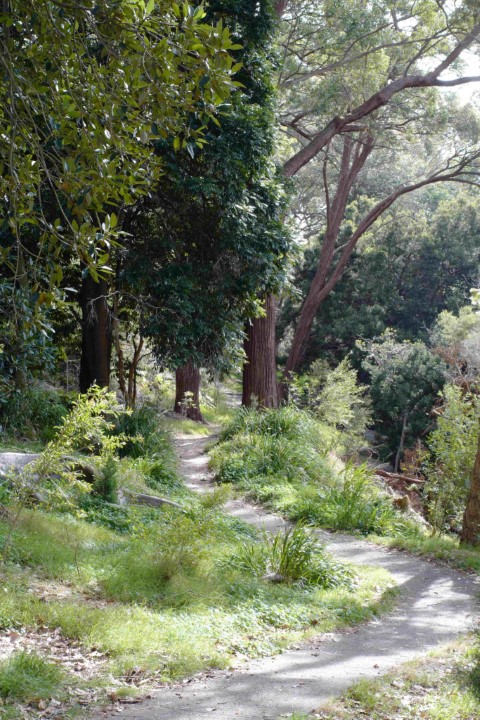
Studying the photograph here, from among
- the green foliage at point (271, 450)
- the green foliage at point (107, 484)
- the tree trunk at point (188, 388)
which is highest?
the tree trunk at point (188, 388)

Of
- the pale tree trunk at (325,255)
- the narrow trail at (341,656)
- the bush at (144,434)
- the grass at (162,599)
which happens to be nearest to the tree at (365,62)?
the pale tree trunk at (325,255)

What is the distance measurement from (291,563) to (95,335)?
7047mm

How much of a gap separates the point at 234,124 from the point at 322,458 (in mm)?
6129

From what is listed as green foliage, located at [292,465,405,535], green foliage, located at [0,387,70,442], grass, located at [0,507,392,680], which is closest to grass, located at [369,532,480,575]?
green foliage, located at [292,465,405,535]

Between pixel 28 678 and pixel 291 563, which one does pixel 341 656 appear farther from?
pixel 28 678

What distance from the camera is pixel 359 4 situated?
18.4 meters

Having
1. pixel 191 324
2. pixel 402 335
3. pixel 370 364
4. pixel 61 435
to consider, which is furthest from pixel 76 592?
pixel 402 335

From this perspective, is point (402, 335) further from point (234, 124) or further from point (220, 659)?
point (220, 659)

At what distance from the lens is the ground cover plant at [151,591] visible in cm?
523

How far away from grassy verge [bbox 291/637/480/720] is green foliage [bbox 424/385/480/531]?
6.81m

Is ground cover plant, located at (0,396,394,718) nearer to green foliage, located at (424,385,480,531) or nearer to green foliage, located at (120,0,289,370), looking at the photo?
green foliage, located at (424,385,480,531)

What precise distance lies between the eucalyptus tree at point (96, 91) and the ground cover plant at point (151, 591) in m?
2.19

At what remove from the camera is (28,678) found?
4.49 meters

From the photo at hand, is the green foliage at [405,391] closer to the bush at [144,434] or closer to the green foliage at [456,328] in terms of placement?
the green foliage at [456,328]
